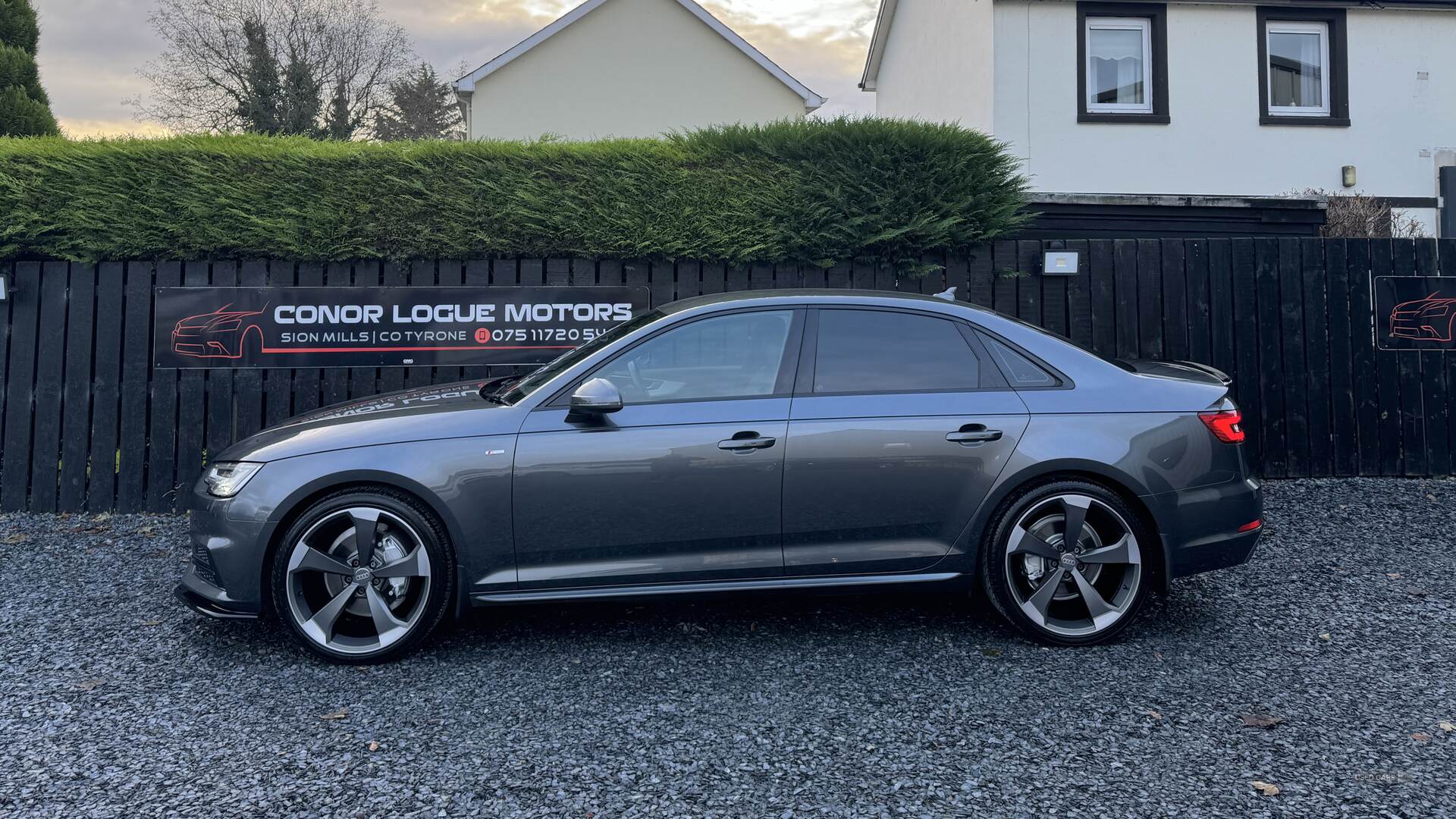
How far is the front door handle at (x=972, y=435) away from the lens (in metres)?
4.23

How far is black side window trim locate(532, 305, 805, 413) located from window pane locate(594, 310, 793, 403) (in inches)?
0.5

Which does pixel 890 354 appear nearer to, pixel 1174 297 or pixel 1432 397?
pixel 1174 297

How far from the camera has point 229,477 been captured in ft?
13.8

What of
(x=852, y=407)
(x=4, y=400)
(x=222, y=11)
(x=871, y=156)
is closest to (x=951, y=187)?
(x=871, y=156)

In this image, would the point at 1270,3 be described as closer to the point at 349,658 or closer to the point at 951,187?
the point at 951,187

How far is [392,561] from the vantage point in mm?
4090

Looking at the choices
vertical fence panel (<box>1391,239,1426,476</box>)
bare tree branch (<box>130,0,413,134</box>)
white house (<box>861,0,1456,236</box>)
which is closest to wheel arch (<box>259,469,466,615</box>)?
vertical fence panel (<box>1391,239,1426,476</box>)

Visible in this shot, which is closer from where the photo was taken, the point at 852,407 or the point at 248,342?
the point at 852,407

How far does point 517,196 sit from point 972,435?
4.12 meters

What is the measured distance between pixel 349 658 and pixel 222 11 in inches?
1543

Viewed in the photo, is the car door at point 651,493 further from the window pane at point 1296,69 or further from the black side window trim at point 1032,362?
the window pane at point 1296,69

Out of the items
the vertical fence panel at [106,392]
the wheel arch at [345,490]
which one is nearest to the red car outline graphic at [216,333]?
the vertical fence panel at [106,392]

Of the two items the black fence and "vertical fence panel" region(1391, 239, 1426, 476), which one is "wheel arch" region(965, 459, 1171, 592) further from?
"vertical fence panel" region(1391, 239, 1426, 476)

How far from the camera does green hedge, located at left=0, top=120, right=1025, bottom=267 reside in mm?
6906
